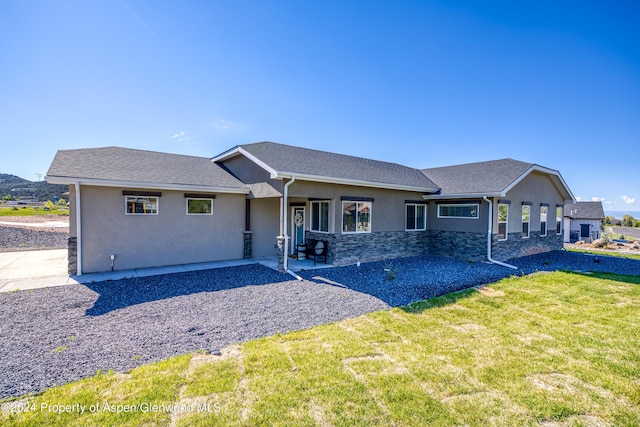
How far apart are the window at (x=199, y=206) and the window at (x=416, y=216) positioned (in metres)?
8.72

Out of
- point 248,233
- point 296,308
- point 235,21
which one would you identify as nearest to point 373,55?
point 235,21

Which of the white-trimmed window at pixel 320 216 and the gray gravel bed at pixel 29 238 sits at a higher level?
the white-trimmed window at pixel 320 216

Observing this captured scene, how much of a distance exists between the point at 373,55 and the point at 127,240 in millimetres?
12419

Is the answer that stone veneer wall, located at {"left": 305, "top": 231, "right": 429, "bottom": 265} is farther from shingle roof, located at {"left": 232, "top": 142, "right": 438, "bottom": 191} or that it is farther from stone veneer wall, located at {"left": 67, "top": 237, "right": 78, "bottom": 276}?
stone veneer wall, located at {"left": 67, "top": 237, "right": 78, "bottom": 276}

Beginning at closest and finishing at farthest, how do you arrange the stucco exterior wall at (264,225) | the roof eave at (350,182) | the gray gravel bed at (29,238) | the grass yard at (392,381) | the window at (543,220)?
the grass yard at (392,381)
the roof eave at (350,182)
the stucco exterior wall at (264,225)
the gray gravel bed at (29,238)
the window at (543,220)

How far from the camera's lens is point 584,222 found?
1151 inches

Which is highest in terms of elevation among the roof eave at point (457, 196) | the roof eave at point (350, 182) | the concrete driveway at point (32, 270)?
the roof eave at point (350, 182)

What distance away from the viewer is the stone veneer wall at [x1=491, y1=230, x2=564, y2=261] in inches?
487

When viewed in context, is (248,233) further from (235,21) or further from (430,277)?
(235,21)

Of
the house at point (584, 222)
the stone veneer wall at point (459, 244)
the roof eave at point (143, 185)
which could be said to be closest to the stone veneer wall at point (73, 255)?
the roof eave at point (143, 185)

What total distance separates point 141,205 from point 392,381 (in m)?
9.77

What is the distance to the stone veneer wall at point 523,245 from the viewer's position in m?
12.4

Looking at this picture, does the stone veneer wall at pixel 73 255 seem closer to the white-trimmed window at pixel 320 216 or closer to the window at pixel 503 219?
the white-trimmed window at pixel 320 216

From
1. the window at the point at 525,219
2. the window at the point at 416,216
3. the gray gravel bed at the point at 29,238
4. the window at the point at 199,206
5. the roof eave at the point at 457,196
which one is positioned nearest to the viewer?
the window at the point at 199,206
